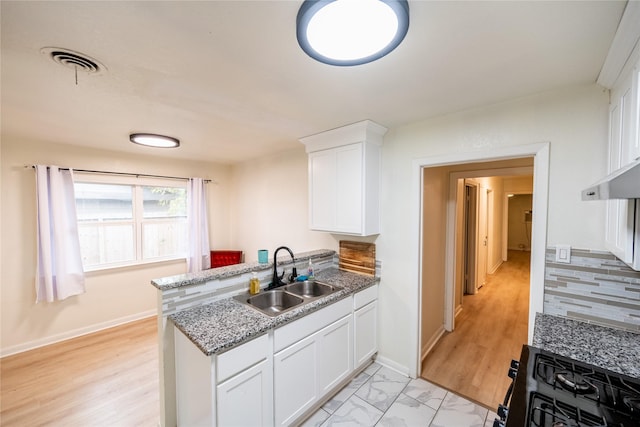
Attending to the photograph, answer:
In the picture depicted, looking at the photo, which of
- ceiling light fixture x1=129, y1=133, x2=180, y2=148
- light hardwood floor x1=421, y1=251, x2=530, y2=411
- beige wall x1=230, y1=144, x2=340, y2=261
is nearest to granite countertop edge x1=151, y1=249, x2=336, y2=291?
beige wall x1=230, y1=144, x2=340, y2=261

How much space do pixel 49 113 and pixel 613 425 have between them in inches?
149

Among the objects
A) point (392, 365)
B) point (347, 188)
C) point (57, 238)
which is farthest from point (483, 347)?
point (57, 238)

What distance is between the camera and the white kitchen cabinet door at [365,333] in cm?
235

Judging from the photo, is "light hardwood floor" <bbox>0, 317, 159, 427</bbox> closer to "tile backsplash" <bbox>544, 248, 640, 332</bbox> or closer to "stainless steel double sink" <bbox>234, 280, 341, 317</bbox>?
"stainless steel double sink" <bbox>234, 280, 341, 317</bbox>

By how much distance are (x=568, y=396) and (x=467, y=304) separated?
3.52 metres

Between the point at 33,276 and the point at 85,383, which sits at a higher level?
the point at 33,276

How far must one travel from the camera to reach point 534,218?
5.87 ft

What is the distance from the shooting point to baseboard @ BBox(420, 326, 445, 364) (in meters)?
2.80

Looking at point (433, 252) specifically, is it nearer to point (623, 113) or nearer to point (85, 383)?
point (623, 113)

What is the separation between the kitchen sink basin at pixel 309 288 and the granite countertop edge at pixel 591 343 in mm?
1505

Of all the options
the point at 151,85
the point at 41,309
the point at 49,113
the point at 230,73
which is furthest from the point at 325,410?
the point at 41,309

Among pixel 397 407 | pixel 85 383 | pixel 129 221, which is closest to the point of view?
pixel 397 407

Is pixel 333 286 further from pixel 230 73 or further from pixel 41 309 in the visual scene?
pixel 41 309

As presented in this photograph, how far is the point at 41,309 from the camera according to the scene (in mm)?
2982
